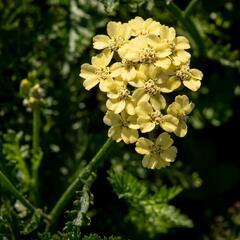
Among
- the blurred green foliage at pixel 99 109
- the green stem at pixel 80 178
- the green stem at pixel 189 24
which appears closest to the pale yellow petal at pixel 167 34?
the green stem at pixel 80 178

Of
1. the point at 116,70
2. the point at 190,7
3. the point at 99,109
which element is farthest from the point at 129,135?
the point at 99,109

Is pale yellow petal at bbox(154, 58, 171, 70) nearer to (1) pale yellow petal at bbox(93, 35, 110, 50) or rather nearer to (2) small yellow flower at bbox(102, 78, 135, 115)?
(2) small yellow flower at bbox(102, 78, 135, 115)

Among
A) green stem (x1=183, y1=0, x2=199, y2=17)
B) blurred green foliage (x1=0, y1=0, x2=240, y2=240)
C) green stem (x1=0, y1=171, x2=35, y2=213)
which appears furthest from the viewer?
blurred green foliage (x1=0, y1=0, x2=240, y2=240)

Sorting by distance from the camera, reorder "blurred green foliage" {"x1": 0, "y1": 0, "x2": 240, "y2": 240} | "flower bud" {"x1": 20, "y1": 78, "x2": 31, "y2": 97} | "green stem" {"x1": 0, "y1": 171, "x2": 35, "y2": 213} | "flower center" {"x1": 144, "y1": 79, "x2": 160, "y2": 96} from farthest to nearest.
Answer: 1. "blurred green foliage" {"x1": 0, "y1": 0, "x2": 240, "y2": 240}
2. "flower bud" {"x1": 20, "y1": 78, "x2": 31, "y2": 97}
3. "green stem" {"x1": 0, "y1": 171, "x2": 35, "y2": 213}
4. "flower center" {"x1": 144, "y1": 79, "x2": 160, "y2": 96}

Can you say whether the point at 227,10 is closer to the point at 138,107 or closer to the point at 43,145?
the point at 43,145

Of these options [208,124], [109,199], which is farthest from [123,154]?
[208,124]

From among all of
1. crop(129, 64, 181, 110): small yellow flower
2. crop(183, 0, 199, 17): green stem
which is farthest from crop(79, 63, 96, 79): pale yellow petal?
crop(183, 0, 199, 17): green stem

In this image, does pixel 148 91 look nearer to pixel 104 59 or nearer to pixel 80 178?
pixel 104 59
